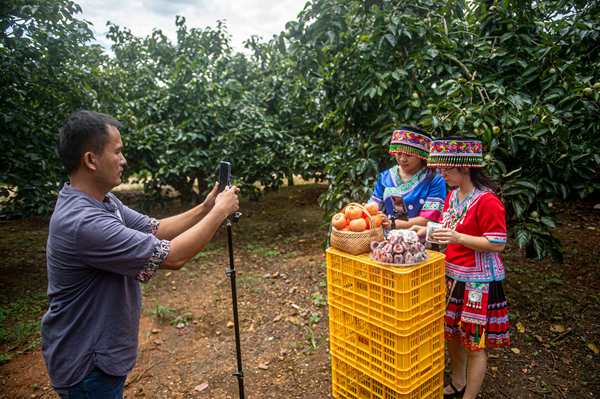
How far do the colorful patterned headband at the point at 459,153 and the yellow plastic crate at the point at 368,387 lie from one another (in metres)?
1.22

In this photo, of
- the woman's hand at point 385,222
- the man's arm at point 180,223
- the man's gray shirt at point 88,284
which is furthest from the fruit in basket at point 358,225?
the man's gray shirt at point 88,284

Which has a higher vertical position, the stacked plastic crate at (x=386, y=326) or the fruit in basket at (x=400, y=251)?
the fruit in basket at (x=400, y=251)

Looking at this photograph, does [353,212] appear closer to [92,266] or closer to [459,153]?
[459,153]

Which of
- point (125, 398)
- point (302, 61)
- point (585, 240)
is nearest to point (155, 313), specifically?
point (125, 398)

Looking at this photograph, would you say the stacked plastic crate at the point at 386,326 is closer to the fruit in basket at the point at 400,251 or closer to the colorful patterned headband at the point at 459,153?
the fruit in basket at the point at 400,251

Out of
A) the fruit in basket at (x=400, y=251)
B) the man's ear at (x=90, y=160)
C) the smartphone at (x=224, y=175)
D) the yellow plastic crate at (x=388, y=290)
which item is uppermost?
the man's ear at (x=90, y=160)

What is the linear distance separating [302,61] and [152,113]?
3927 mm

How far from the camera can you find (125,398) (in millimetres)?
2670

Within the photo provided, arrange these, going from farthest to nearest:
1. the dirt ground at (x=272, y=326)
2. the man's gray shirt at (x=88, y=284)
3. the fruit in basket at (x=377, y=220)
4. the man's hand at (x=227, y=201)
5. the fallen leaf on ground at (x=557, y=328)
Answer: the fallen leaf on ground at (x=557, y=328), the dirt ground at (x=272, y=326), the fruit in basket at (x=377, y=220), the man's hand at (x=227, y=201), the man's gray shirt at (x=88, y=284)

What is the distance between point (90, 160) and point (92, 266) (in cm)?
44

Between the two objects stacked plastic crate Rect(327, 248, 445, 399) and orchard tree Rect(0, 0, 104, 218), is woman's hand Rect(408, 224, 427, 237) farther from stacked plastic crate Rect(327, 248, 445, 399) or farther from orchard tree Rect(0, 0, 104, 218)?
orchard tree Rect(0, 0, 104, 218)

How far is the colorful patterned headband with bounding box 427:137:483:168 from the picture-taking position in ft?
6.82

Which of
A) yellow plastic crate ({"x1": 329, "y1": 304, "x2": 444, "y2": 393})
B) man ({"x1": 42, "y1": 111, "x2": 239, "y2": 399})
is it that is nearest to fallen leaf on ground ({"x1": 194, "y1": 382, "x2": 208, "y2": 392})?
yellow plastic crate ({"x1": 329, "y1": 304, "x2": 444, "y2": 393})

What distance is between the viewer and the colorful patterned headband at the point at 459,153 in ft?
6.82
